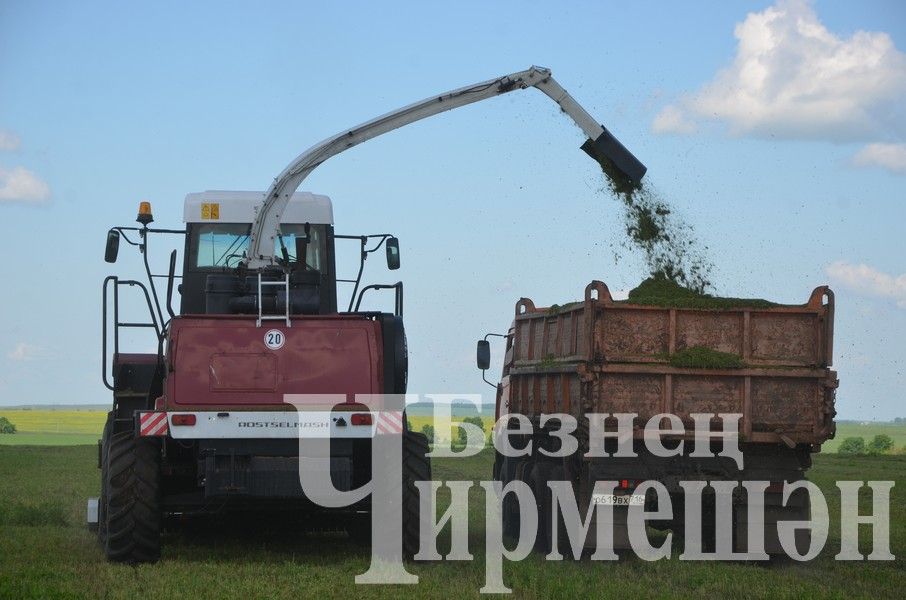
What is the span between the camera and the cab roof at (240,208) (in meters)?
14.5

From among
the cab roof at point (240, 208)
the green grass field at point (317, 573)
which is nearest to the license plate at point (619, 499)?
the green grass field at point (317, 573)

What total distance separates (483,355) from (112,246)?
20.5ft

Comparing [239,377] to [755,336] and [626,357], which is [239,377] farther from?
[755,336]

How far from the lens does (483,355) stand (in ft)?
59.7

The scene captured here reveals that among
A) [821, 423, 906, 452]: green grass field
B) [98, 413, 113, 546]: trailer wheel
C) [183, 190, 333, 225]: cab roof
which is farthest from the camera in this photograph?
[821, 423, 906, 452]: green grass field

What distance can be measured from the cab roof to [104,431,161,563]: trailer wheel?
3.24 meters

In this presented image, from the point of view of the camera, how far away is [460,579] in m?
11.0

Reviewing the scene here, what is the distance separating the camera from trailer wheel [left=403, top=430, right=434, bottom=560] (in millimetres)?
12297

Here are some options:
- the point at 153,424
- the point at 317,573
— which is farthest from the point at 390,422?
the point at 153,424

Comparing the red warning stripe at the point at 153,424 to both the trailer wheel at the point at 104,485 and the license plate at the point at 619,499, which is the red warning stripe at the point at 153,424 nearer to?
the trailer wheel at the point at 104,485

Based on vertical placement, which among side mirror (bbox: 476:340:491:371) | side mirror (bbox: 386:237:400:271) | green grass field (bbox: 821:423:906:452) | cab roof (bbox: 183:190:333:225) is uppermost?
cab roof (bbox: 183:190:333:225)

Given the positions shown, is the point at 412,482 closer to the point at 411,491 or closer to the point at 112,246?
the point at 411,491

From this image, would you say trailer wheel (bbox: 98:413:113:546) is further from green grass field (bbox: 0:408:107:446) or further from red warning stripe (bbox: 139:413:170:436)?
green grass field (bbox: 0:408:107:446)

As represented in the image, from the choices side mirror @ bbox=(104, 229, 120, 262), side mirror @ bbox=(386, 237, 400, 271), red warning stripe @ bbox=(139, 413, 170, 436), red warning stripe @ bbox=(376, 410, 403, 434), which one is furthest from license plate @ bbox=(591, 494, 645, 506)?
side mirror @ bbox=(104, 229, 120, 262)
